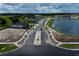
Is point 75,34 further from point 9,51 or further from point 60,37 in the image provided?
point 9,51

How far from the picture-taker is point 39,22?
7.23 metres

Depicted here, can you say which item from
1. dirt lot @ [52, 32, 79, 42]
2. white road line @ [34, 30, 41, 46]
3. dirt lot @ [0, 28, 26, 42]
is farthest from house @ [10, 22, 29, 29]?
dirt lot @ [52, 32, 79, 42]

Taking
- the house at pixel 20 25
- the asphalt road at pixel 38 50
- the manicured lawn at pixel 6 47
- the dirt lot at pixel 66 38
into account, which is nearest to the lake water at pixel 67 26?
the dirt lot at pixel 66 38

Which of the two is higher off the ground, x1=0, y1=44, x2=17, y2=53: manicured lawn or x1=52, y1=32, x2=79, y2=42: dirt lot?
x1=52, y1=32, x2=79, y2=42: dirt lot

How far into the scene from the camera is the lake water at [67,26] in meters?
7.21

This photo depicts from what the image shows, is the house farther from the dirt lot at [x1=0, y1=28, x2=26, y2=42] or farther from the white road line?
the white road line

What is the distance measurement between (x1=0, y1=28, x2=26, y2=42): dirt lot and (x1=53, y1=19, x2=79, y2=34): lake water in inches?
17.4

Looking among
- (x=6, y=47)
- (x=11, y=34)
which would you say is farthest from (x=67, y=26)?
(x=6, y=47)

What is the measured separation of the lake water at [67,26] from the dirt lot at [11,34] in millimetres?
442

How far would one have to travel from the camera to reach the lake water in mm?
7211

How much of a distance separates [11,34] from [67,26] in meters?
0.73

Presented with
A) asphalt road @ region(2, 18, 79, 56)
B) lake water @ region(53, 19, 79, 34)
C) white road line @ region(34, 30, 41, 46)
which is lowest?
asphalt road @ region(2, 18, 79, 56)

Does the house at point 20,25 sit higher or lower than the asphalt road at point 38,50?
higher

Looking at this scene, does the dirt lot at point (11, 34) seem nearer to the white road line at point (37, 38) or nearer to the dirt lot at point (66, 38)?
the white road line at point (37, 38)
